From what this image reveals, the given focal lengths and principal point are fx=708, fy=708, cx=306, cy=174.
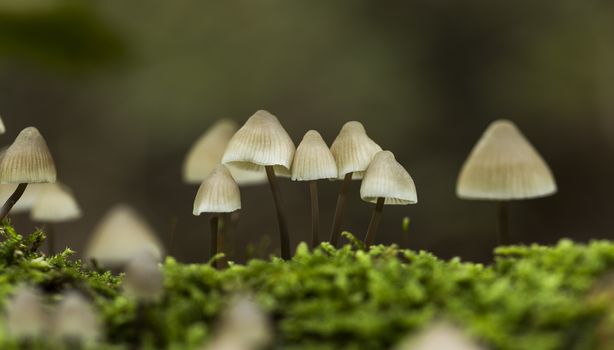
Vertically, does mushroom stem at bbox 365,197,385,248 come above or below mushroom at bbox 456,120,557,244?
below

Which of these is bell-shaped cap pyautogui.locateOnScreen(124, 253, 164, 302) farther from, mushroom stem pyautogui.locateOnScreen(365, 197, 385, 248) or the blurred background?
the blurred background

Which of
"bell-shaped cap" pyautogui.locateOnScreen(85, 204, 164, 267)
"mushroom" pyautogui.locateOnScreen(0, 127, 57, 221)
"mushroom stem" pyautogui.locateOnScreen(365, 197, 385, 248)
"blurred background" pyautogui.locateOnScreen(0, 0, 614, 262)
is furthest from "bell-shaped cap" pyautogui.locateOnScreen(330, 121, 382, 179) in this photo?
"blurred background" pyautogui.locateOnScreen(0, 0, 614, 262)

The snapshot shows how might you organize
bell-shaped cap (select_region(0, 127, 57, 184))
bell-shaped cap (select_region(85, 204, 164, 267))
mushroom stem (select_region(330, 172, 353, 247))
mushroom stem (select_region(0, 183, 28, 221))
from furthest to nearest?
bell-shaped cap (select_region(85, 204, 164, 267))
mushroom stem (select_region(330, 172, 353, 247))
mushroom stem (select_region(0, 183, 28, 221))
bell-shaped cap (select_region(0, 127, 57, 184))

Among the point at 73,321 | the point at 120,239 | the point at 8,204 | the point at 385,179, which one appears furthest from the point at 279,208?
the point at 120,239

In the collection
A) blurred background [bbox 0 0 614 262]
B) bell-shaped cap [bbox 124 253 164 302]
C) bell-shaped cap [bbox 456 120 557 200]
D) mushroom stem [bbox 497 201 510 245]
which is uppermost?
blurred background [bbox 0 0 614 262]

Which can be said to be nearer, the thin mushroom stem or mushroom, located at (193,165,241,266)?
mushroom, located at (193,165,241,266)
